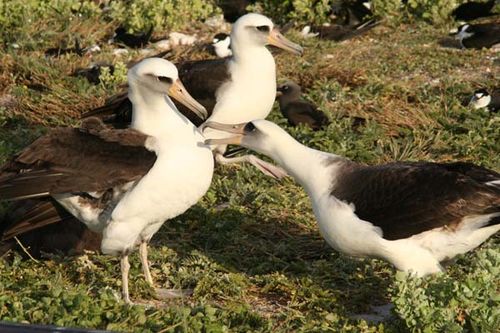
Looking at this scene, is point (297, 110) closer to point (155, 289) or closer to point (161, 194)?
point (155, 289)

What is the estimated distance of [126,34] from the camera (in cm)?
1211

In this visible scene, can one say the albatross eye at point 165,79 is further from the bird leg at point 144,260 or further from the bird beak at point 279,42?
the bird beak at point 279,42

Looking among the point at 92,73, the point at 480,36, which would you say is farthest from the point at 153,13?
the point at 480,36

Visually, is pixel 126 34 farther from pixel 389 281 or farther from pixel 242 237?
pixel 389 281

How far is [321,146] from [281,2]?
15.2ft

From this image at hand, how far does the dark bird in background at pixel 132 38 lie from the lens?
39.2ft

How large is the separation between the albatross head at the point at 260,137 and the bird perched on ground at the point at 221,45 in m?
4.56

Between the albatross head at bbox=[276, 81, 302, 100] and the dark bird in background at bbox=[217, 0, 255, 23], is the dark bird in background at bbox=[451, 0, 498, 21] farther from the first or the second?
the albatross head at bbox=[276, 81, 302, 100]

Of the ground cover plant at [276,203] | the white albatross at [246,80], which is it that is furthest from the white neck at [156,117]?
the white albatross at [246,80]

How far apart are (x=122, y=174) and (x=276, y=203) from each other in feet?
6.07

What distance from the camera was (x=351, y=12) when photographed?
43.3 ft

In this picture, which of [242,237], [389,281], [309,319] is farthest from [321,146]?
[309,319]

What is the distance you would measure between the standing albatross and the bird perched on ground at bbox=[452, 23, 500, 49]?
229 inches

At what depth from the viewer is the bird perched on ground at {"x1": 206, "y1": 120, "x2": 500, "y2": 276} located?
594 cm
